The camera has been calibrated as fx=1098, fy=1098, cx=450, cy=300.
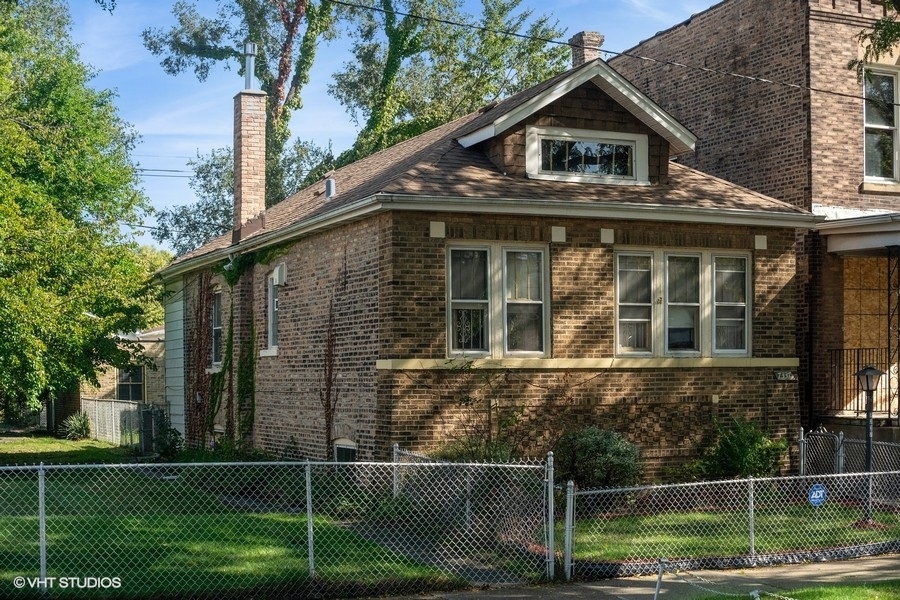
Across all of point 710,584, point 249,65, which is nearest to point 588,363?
point 710,584

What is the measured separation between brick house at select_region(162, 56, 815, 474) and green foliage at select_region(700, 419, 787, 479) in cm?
35

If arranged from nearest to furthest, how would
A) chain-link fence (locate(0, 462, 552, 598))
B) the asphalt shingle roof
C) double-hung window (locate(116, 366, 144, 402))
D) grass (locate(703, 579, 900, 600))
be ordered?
grass (locate(703, 579, 900, 600))
chain-link fence (locate(0, 462, 552, 598))
the asphalt shingle roof
double-hung window (locate(116, 366, 144, 402))

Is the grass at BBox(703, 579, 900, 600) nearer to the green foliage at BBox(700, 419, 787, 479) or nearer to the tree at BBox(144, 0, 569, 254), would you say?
the green foliage at BBox(700, 419, 787, 479)

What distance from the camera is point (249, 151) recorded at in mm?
23922

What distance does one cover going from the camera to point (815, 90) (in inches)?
807

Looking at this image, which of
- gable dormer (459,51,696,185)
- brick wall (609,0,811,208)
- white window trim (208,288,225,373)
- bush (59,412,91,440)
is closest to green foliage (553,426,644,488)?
gable dormer (459,51,696,185)

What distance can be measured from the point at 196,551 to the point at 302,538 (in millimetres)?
1541

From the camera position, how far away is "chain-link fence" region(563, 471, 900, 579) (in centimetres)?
1213

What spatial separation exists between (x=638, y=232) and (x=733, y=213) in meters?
1.61

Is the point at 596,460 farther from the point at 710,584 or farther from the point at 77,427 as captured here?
the point at 77,427

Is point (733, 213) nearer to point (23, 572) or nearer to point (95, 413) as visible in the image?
point (23, 572)

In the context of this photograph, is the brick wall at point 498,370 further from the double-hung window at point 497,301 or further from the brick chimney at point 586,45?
the brick chimney at point 586,45

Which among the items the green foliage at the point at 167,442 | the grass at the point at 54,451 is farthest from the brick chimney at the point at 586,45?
the grass at the point at 54,451

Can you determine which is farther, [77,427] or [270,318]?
[77,427]
